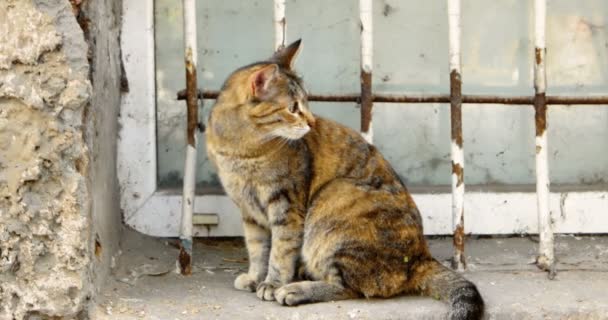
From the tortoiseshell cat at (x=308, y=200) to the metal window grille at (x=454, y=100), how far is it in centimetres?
14

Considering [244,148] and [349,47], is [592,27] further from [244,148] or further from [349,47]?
[244,148]

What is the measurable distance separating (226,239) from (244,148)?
0.77m

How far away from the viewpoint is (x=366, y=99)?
3.86m

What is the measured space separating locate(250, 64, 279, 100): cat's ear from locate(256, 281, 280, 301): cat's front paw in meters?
0.63

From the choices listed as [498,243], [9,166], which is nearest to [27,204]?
[9,166]

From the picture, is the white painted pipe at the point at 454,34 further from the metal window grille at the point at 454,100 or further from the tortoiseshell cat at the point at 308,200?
the tortoiseshell cat at the point at 308,200

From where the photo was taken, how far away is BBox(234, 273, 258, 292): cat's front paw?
3701 mm

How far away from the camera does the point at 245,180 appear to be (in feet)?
11.9

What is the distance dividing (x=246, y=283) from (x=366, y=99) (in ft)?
2.60

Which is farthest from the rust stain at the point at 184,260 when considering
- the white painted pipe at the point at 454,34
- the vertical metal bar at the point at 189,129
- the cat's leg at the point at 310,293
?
the white painted pipe at the point at 454,34

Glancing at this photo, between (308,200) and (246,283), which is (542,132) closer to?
(308,200)

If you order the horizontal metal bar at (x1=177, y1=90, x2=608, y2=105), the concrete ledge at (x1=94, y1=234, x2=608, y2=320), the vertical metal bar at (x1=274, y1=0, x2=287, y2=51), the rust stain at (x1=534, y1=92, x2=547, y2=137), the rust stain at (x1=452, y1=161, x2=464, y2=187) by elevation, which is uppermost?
the vertical metal bar at (x1=274, y1=0, x2=287, y2=51)

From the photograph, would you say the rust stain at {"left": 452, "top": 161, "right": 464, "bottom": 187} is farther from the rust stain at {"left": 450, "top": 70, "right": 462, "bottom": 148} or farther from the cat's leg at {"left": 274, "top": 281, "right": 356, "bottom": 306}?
the cat's leg at {"left": 274, "top": 281, "right": 356, "bottom": 306}

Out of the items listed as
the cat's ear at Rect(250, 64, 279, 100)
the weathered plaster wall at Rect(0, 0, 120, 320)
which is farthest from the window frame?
the weathered plaster wall at Rect(0, 0, 120, 320)
